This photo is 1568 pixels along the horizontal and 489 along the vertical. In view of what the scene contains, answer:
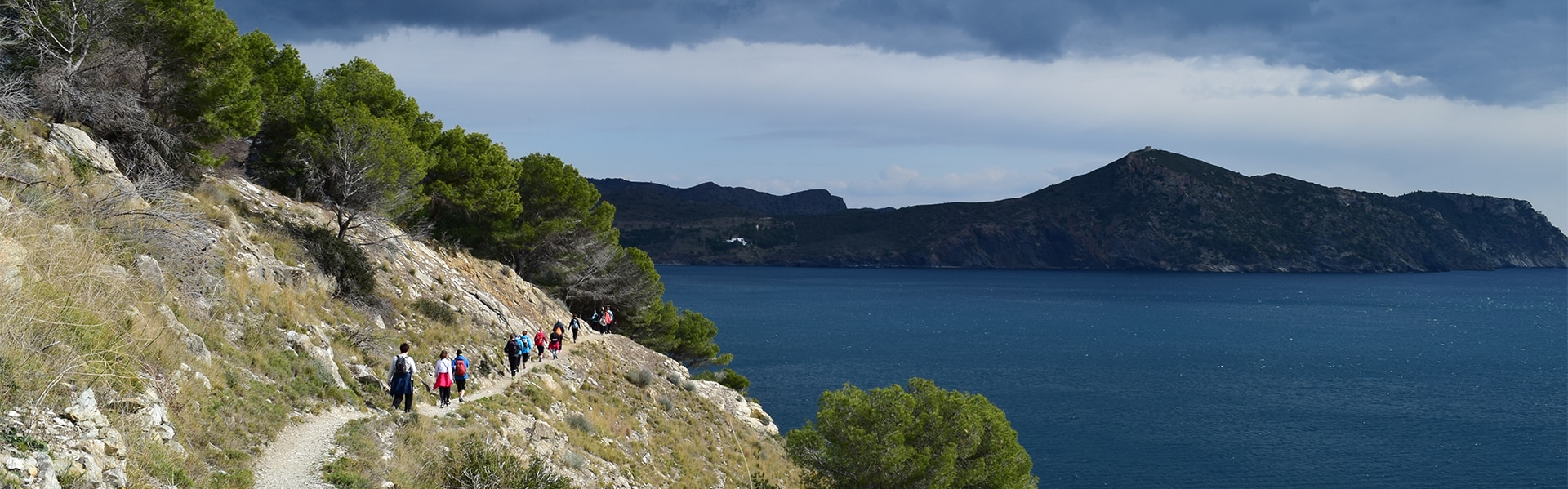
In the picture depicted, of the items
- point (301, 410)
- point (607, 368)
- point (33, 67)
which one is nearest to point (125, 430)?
point (301, 410)

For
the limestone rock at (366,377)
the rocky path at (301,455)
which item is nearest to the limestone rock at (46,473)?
the rocky path at (301,455)

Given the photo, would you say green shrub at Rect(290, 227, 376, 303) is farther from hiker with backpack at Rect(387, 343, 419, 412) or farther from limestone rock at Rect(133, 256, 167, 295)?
limestone rock at Rect(133, 256, 167, 295)

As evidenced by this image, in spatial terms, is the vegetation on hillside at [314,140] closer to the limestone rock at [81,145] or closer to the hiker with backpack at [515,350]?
the limestone rock at [81,145]

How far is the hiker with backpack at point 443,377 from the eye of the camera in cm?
1914

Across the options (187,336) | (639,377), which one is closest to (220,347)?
(187,336)

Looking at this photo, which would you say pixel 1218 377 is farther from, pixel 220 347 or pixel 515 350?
pixel 220 347

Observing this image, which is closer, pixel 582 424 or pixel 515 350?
pixel 582 424

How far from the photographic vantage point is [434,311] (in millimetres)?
26984

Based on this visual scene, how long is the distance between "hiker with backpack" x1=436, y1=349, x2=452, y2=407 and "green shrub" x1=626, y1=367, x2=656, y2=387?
39.9 ft

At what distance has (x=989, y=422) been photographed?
89.5 feet

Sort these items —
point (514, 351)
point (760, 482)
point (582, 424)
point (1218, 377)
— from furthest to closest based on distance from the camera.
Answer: point (1218, 377), point (760, 482), point (514, 351), point (582, 424)

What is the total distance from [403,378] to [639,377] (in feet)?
47.5

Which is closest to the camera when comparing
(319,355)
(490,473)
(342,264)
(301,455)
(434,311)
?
(301,455)

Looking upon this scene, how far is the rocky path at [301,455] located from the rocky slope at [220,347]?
240mm
